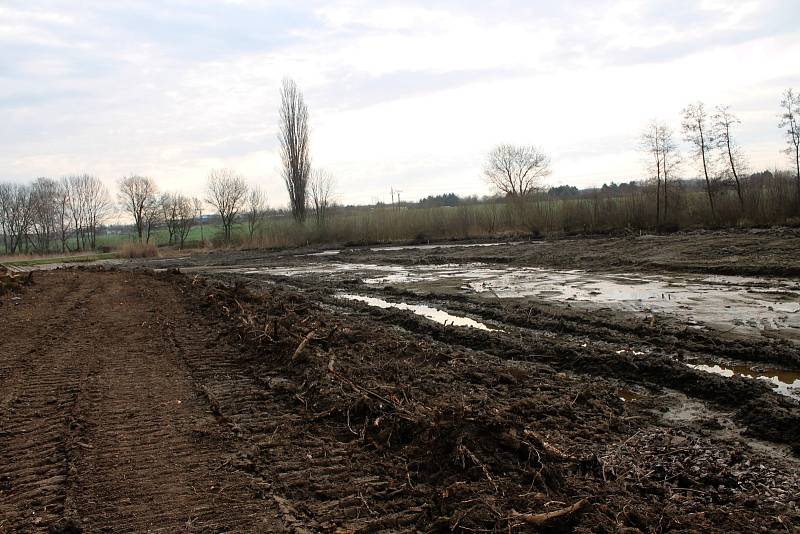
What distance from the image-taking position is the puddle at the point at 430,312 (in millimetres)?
11125

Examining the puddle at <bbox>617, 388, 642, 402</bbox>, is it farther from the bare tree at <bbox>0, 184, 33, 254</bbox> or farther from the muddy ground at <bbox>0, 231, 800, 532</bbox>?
the bare tree at <bbox>0, 184, 33, 254</bbox>

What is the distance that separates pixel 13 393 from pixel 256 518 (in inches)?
175

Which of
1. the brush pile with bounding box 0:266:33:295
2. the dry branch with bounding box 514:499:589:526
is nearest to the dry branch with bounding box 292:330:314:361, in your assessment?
the dry branch with bounding box 514:499:589:526

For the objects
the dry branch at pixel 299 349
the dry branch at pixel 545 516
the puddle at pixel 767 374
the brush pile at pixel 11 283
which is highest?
the brush pile at pixel 11 283

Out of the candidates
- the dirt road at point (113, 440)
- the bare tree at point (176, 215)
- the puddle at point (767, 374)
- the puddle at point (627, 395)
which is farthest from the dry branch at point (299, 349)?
the bare tree at point (176, 215)

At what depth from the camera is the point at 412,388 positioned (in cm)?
645

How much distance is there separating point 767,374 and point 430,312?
684 centimetres

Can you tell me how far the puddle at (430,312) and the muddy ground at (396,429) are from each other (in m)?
0.77

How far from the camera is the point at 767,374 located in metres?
7.14

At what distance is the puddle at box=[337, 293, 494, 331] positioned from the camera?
36.5 ft

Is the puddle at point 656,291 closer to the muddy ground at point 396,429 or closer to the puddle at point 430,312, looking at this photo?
the muddy ground at point 396,429

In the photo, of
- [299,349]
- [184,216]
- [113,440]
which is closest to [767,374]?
[299,349]

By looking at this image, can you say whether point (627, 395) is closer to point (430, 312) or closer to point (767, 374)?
point (767, 374)

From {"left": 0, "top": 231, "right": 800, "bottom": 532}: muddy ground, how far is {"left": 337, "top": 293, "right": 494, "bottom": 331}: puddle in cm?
77
